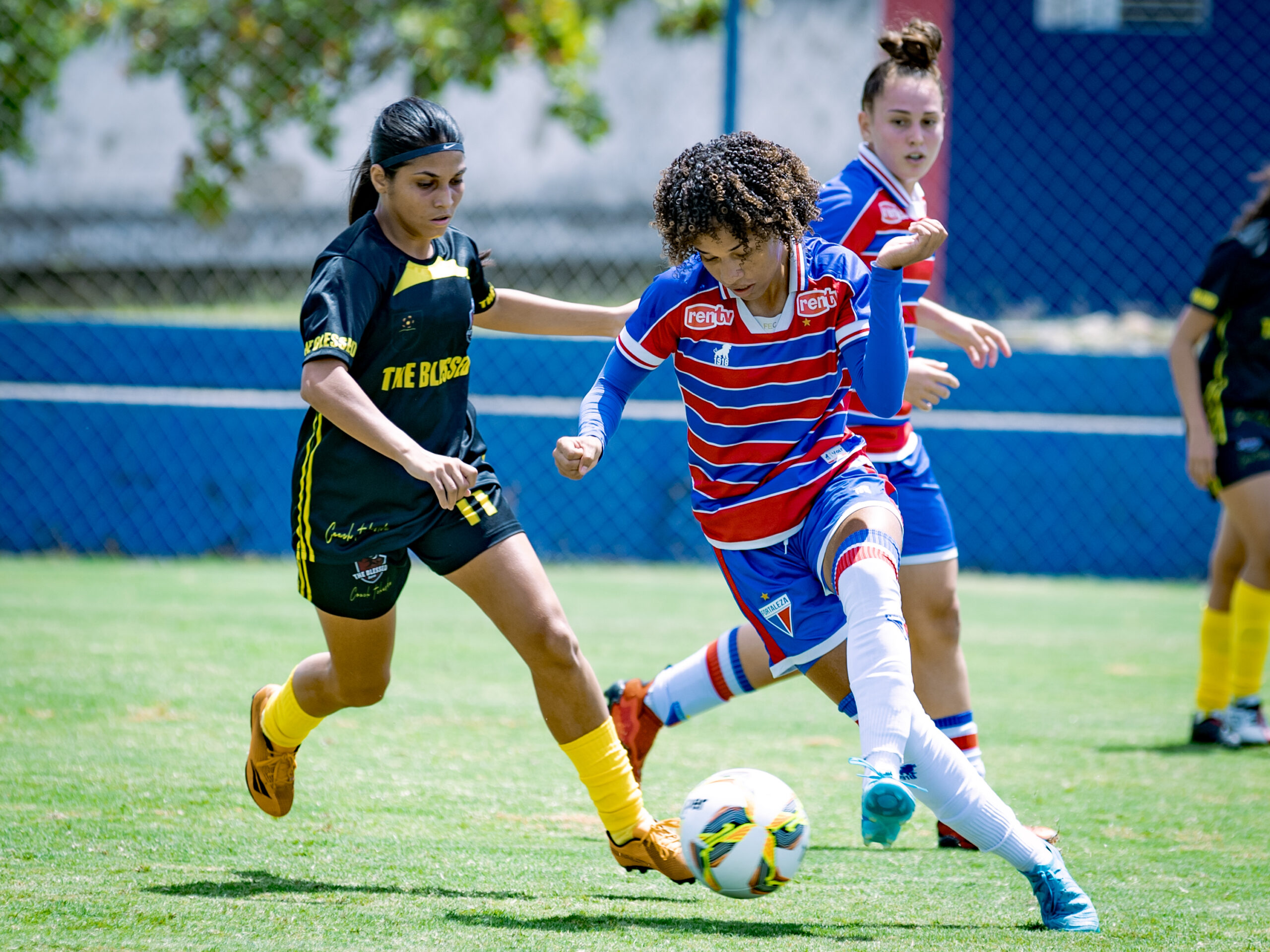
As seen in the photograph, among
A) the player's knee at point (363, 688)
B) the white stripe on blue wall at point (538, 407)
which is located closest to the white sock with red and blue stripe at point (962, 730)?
the player's knee at point (363, 688)

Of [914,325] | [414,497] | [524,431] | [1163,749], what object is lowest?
[1163,749]

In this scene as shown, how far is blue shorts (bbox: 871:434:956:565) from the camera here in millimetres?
3711

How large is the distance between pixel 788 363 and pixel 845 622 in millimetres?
600

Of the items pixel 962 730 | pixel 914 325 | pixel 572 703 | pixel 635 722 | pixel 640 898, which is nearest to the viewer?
pixel 640 898

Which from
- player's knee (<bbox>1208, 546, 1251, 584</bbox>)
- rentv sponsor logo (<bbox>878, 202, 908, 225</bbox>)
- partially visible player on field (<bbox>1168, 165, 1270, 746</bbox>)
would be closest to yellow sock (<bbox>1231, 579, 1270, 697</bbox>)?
partially visible player on field (<bbox>1168, 165, 1270, 746</bbox>)

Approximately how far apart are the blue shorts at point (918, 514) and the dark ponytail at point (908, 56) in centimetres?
102

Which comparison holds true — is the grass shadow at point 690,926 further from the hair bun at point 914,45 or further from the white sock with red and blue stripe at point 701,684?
the hair bun at point 914,45

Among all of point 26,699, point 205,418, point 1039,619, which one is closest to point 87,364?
point 205,418

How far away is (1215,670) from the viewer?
16.8 ft

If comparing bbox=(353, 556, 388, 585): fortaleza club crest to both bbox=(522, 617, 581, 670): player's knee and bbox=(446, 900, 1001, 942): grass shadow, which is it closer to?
bbox=(522, 617, 581, 670): player's knee

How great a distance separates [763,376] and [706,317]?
19cm

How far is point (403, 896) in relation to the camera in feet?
10.3

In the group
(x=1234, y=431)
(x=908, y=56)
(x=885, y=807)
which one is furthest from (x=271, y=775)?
(x=1234, y=431)

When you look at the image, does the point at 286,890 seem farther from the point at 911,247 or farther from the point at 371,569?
the point at 911,247
